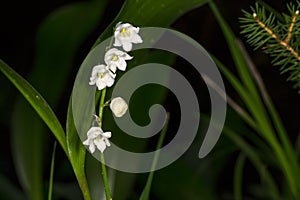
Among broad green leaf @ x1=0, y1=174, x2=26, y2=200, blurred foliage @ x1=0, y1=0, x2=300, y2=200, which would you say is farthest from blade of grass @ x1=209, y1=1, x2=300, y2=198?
broad green leaf @ x1=0, y1=174, x2=26, y2=200

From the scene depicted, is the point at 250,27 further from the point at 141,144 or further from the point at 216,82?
the point at 141,144

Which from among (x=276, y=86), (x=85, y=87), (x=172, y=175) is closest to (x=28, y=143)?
(x=172, y=175)

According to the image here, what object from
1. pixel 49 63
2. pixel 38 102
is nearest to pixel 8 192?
pixel 49 63

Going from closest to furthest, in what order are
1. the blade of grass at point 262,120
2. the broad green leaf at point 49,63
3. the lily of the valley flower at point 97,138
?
1. the lily of the valley flower at point 97,138
2. the blade of grass at point 262,120
3. the broad green leaf at point 49,63

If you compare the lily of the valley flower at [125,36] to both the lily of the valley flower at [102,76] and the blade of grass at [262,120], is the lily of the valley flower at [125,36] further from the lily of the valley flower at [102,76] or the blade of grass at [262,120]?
the blade of grass at [262,120]

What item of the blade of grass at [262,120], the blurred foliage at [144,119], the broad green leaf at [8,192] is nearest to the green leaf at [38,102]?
the blurred foliage at [144,119]

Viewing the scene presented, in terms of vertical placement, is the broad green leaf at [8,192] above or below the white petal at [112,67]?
below

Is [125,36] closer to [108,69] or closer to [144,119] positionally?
[108,69]
